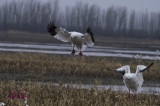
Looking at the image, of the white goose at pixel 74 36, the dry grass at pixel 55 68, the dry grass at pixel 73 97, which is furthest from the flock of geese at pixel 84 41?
the dry grass at pixel 55 68

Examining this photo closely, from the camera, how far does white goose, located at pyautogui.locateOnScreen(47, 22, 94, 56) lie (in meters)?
11.7

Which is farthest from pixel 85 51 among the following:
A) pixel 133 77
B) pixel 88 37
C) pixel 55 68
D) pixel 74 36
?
pixel 133 77

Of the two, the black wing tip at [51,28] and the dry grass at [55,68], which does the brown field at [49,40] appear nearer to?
the dry grass at [55,68]

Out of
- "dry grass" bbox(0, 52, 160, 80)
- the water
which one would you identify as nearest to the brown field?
the water

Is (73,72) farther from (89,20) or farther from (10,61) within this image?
(89,20)

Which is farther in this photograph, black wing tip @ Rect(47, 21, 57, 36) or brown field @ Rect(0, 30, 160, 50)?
brown field @ Rect(0, 30, 160, 50)

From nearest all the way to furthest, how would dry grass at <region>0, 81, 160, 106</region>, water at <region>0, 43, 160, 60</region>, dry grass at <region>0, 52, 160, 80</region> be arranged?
dry grass at <region>0, 81, 160, 106</region>
dry grass at <region>0, 52, 160, 80</region>
water at <region>0, 43, 160, 60</region>

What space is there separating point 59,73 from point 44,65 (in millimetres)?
1160

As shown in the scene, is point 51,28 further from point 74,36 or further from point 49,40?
point 49,40

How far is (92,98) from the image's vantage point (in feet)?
30.8

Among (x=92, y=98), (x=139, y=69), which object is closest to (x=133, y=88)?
(x=139, y=69)

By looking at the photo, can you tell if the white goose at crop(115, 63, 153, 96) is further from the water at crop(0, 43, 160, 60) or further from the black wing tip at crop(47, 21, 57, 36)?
the water at crop(0, 43, 160, 60)

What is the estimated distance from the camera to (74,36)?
38.2 feet

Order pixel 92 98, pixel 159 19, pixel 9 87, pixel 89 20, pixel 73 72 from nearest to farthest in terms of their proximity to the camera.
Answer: pixel 92 98 → pixel 9 87 → pixel 73 72 → pixel 89 20 → pixel 159 19
